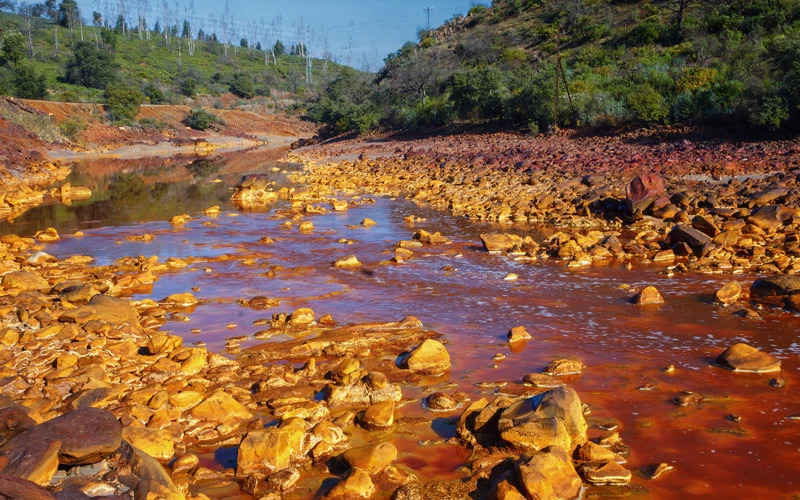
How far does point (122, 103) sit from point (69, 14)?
174ft

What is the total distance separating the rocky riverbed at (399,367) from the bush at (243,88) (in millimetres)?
72054

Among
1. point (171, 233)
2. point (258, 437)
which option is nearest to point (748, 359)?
point (258, 437)

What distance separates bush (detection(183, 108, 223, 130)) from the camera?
5740 centimetres

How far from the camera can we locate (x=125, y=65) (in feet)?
257

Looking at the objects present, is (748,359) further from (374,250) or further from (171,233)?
(171,233)

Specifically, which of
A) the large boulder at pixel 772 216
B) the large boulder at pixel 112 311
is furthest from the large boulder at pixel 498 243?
the large boulder at pixel 112 311

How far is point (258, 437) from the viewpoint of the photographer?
4.38 meters

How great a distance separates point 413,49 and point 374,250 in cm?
5298

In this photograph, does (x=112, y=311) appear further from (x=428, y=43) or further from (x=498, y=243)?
(x=428, y=43)

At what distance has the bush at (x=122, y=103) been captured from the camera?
2003 inches

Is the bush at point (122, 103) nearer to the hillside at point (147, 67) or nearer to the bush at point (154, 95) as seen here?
the hillside at point (147, 67)

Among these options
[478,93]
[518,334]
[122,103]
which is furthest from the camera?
[122,103]

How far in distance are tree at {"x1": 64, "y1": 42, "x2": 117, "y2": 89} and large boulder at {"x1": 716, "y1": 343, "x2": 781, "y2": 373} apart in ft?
218

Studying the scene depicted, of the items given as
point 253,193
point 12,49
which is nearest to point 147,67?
point 12,49
